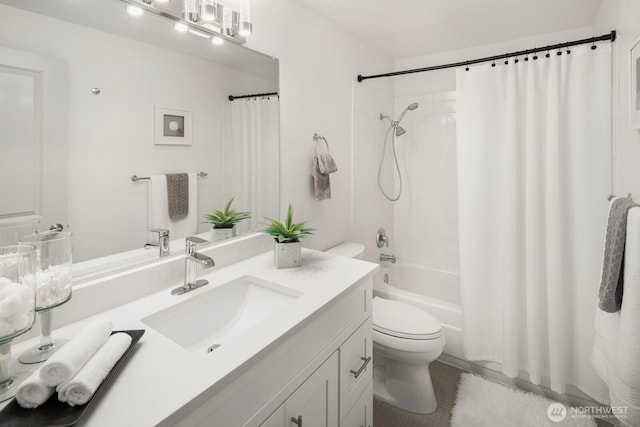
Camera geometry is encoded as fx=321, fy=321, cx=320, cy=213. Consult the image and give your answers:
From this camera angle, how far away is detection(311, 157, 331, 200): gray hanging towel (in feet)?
6.35

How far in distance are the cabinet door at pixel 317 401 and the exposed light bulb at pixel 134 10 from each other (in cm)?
138

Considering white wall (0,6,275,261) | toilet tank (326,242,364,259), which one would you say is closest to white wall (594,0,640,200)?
toilet tank (326,242,364,259)

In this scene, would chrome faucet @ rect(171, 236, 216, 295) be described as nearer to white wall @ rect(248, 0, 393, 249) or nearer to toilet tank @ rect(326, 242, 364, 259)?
white wall @ rect(248, 0, 393, 249)

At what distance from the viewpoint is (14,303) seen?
0.62 metres

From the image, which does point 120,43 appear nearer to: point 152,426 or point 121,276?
point 121,276

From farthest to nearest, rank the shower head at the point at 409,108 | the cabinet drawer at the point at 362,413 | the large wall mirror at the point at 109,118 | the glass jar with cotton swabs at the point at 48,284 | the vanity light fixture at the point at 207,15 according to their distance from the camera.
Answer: the shower head at the point at 409,108 → the cabinet drawer at the point at 362,413 → the vanity light fixture at the point at 207,15 → the large wall mirror at the point at 109,118 → the glass jar with cotton swabs at the point at 48,284

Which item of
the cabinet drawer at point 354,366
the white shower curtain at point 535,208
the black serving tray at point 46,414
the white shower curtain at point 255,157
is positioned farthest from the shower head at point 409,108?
the black serving tray at point 46,414

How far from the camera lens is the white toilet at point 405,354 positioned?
1.76 metres

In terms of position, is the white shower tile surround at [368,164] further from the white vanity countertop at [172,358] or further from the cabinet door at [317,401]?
the cabinet door at [317,401]

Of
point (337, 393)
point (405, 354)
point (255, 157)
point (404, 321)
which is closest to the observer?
point (337, 393)

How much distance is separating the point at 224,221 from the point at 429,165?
6.77 ft

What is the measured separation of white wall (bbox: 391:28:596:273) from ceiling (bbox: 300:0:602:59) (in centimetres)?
34

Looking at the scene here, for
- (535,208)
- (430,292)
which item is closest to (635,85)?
(535,208)

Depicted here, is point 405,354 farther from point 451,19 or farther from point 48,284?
point 451,19
